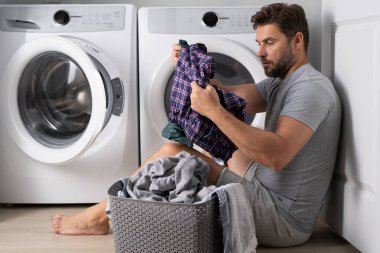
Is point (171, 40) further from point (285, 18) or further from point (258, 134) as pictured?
point (258, 134)

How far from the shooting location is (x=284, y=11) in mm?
1840

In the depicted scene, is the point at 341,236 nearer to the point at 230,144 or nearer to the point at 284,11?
the point at 230,144

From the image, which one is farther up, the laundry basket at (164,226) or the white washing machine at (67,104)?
the white washing machine at (67,104)

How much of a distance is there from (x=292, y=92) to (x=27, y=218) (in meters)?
1.15

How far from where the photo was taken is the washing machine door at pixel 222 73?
7.55 ft

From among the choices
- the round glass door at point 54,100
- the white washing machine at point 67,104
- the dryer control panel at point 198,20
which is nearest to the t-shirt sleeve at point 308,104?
the dryer control panel at point 198,20

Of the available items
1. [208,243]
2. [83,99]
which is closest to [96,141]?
[83,99]

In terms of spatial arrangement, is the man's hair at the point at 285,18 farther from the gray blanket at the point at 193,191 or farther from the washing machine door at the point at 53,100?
the washing machine door at the point at 53,100

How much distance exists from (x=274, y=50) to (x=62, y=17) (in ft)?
3.27

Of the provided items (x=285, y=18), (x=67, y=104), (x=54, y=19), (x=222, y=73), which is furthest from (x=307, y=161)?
(x=54, y=19)

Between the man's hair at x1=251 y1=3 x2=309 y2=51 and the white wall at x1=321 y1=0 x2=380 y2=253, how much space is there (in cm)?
13

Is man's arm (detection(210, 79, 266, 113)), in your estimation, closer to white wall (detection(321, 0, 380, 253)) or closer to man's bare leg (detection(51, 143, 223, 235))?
white wall (detection(321, 0, 380, 253))

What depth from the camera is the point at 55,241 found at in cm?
197

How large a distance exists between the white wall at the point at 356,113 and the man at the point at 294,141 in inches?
2.4
